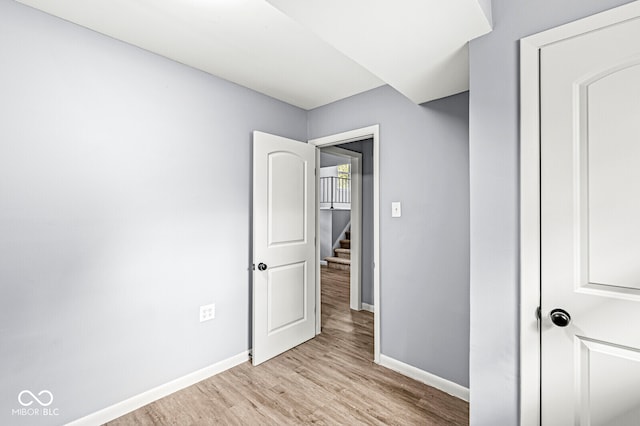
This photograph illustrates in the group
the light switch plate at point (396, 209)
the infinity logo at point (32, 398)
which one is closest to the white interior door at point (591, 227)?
the light switch plate at point (396, 209)

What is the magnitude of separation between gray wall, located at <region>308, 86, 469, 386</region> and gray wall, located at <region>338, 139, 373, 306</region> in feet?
4.64

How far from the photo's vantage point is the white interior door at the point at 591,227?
3.62 feet

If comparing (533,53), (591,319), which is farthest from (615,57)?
(591,319)

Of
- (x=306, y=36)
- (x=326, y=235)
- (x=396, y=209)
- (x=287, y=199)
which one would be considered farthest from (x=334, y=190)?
(x=306, y=36)

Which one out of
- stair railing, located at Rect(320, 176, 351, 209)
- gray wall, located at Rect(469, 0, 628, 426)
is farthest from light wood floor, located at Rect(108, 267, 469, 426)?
stair railing, located at Rect(320, 176, 351, 209)

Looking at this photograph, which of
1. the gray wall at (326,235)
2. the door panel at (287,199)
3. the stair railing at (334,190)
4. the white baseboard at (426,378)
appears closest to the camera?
the white baseboard at (426,378)

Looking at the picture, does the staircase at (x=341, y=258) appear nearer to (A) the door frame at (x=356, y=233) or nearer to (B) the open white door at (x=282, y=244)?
(A) the door frame at (x=356, y=233)

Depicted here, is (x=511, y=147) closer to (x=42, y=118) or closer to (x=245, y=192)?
(x=245, y=192)

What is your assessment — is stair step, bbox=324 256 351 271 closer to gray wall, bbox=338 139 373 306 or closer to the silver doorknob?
gray wall, bbox=338 139 373 306

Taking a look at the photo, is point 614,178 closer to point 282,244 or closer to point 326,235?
point 282,244

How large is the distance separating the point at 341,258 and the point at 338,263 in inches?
14.6

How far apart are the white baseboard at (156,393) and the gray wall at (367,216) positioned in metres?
2.03

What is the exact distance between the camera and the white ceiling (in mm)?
1281

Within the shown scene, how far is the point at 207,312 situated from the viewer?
2.40m
